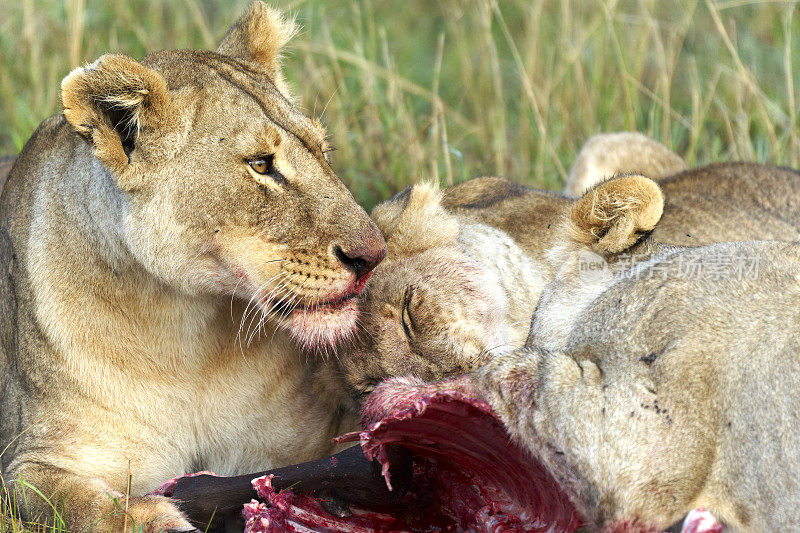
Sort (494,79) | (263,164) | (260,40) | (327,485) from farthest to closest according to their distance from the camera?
(494,79), (260,40), (263,164), (327,485)

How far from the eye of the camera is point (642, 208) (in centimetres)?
255

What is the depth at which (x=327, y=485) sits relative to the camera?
254cm

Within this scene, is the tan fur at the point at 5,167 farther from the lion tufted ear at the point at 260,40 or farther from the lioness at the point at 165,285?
the lion tufted ear at the point at 260,40

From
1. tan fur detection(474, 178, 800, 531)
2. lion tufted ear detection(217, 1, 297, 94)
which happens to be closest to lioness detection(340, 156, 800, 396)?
tan fur detection(474, 178, 800, 531)

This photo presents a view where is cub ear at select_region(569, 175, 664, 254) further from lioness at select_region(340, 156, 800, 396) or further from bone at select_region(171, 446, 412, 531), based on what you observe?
bone at select_region(171, 446, 412, 531)

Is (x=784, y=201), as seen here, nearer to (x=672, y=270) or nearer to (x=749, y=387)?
(x=672, y=270)

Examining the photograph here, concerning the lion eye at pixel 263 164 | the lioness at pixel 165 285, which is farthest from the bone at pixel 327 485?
the lion eye at pixel 263 164

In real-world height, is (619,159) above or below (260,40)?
below

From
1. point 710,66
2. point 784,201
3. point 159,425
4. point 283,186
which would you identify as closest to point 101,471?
point 159,425

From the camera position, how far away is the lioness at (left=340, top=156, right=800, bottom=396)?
3.09 m

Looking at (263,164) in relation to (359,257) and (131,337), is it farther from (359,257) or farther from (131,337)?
(131,337)

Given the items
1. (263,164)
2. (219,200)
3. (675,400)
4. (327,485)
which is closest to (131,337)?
(219,200)

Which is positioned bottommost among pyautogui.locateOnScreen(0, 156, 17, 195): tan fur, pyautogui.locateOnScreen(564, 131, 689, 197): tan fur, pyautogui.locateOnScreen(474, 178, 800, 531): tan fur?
pyautogui.locateOnScreen(564, 131, 689, 197): tan fur

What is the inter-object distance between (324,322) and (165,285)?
0.51m
